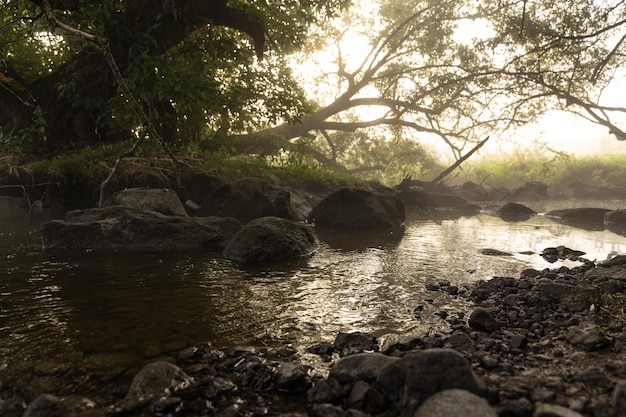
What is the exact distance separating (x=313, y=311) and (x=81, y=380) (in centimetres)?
237

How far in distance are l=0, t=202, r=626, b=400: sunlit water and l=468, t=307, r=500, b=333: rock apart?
0.40 meters

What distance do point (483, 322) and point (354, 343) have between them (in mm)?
1344

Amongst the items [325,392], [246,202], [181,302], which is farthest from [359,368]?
[246,202]

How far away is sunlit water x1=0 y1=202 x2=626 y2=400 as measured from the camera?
3375 millimetres

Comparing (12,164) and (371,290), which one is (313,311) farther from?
(12,164)

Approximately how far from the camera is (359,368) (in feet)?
9.78

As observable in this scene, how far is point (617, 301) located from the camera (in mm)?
4473

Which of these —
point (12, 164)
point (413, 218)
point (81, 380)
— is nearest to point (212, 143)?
point (12, 164)

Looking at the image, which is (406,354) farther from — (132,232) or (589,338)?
(132,232)

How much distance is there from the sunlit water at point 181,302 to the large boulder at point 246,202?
3.07 m

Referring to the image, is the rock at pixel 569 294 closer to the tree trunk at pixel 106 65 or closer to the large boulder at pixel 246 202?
the large boulder at pixel 246 202

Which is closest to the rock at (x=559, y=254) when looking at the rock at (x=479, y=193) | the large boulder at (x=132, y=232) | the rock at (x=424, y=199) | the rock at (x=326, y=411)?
the large boulder at (x=132, y=232)

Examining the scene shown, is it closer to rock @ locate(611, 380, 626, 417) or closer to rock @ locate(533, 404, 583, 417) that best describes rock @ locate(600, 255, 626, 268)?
rock @ locate(611, 380, 626, 417)

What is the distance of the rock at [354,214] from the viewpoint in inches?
488
